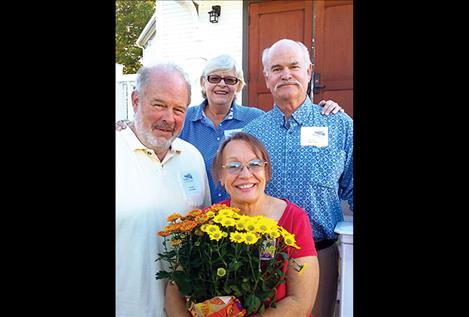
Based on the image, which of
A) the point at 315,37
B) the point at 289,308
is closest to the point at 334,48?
the point at 315,37

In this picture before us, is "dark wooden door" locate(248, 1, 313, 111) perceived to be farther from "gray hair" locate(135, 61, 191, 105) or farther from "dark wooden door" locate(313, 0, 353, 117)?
"gray hair" locate(135, 61, 191, 105)

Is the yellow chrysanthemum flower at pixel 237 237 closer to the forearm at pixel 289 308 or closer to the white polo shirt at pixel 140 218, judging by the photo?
the forearm at pixel 289 308

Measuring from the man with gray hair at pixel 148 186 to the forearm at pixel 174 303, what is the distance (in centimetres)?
9

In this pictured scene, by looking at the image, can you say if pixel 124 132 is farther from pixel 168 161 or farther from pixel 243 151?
pixel 243 151

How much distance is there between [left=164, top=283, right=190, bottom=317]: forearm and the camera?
4.35 ft

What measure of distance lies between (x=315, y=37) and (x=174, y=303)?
11.9 feet

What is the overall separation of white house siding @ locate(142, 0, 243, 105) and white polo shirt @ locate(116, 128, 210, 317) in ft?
10.3

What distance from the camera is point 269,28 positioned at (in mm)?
4680

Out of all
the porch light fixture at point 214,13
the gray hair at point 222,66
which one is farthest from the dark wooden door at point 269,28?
the gray hair at point 222,66

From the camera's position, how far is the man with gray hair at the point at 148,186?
4.82 ft

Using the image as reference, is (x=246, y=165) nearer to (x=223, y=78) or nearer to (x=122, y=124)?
(x=122, y=124)
